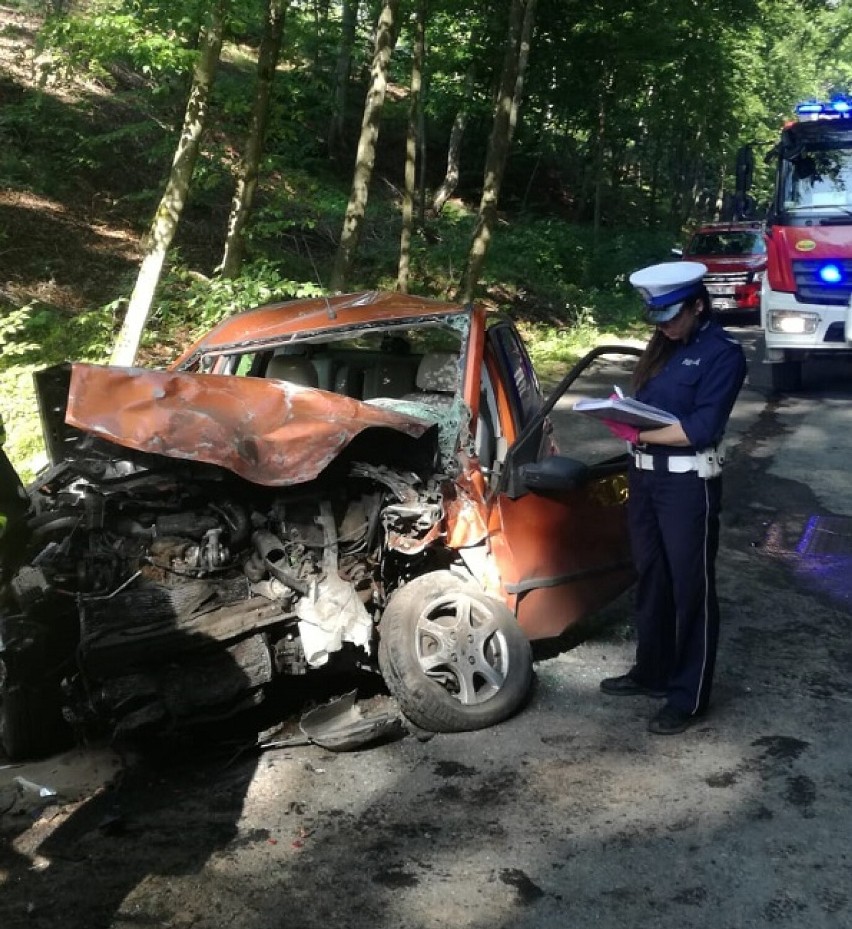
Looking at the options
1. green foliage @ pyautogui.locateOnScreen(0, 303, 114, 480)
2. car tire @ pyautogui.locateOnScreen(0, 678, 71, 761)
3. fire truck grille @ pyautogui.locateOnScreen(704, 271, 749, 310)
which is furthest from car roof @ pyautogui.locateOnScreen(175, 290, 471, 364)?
fire truck grille @ pyautogui.locateOnScreen(704, 271, 749, 310)

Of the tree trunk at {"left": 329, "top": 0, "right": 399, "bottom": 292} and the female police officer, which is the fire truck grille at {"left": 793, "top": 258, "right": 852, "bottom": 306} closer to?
the tree trunk at {"left": 329, "top": 0, "right": 399, "bottom": 292}

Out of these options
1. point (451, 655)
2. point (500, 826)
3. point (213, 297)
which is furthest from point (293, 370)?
point (213, 297)

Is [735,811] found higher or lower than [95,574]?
Result: lower

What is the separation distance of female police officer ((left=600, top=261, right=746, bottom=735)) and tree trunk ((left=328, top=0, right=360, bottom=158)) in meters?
15.9

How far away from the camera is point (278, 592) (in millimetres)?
3990

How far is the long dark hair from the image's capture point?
161 inches

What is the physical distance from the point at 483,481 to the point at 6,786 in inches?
91.7

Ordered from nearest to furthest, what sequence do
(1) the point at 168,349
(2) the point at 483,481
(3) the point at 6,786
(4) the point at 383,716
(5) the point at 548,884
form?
1. (5) the point at 548,884
2. (3) the point at 6,786
3. (4) the point at 383,716
4. (2) the point at 483,481
5. (1) the point at 168,349

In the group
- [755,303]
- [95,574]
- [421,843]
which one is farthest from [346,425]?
[755,303]

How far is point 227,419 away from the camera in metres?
4.22

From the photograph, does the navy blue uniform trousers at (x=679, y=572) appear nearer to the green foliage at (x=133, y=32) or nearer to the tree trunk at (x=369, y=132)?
the green foliage at (x=133, y=32)

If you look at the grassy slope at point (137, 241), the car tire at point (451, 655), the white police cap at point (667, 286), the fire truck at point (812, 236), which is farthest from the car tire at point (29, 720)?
the fire truck at point (812, 236)

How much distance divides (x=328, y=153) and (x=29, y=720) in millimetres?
24330

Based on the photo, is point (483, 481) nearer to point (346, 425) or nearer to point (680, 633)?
point (346, 425)
